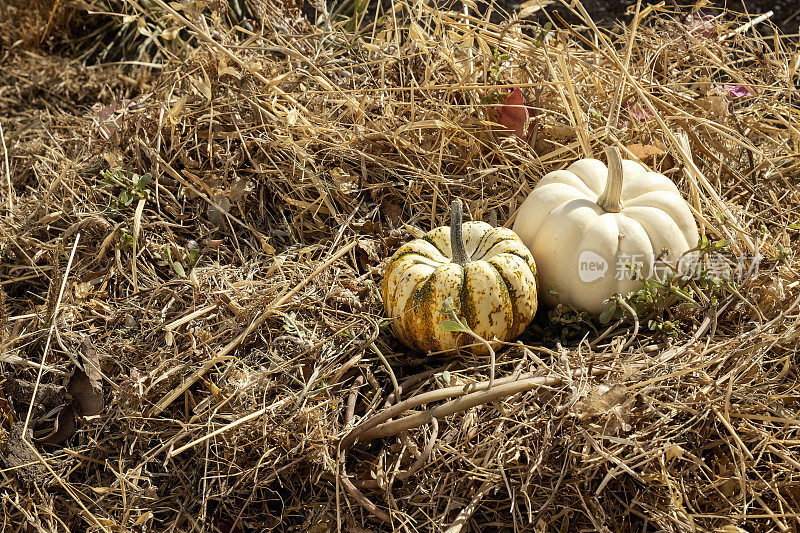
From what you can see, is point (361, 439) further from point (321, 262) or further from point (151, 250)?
point (151, 250)

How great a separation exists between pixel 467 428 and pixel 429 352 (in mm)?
307

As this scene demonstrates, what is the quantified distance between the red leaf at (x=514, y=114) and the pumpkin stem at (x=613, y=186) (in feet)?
1.99

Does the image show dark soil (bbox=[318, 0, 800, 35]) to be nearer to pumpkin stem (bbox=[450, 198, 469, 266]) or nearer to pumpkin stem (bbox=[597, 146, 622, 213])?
pumpkin stem (bbox=[597, 146, 622, 213])

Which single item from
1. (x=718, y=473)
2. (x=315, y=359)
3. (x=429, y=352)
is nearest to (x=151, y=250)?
(x=315, y=359)

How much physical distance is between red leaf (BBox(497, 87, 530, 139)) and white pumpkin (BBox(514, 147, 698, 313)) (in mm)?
484

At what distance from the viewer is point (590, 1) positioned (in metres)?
4.93

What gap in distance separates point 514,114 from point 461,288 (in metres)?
0.98

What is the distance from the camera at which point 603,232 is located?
2.23m

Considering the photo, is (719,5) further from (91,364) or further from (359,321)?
(91,364)

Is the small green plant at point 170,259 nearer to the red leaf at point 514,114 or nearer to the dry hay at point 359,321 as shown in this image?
the dry hay at point 359,321

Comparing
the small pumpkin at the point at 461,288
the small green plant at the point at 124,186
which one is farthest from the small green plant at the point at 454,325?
the small green plant at the point at 124,186

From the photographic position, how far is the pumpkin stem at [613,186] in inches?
88.5

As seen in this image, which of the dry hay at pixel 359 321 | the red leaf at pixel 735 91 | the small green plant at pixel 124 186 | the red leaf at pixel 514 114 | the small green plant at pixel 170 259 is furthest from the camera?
the red leaf at pixel 735 91

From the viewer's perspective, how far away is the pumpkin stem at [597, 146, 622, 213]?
7.38 feet
